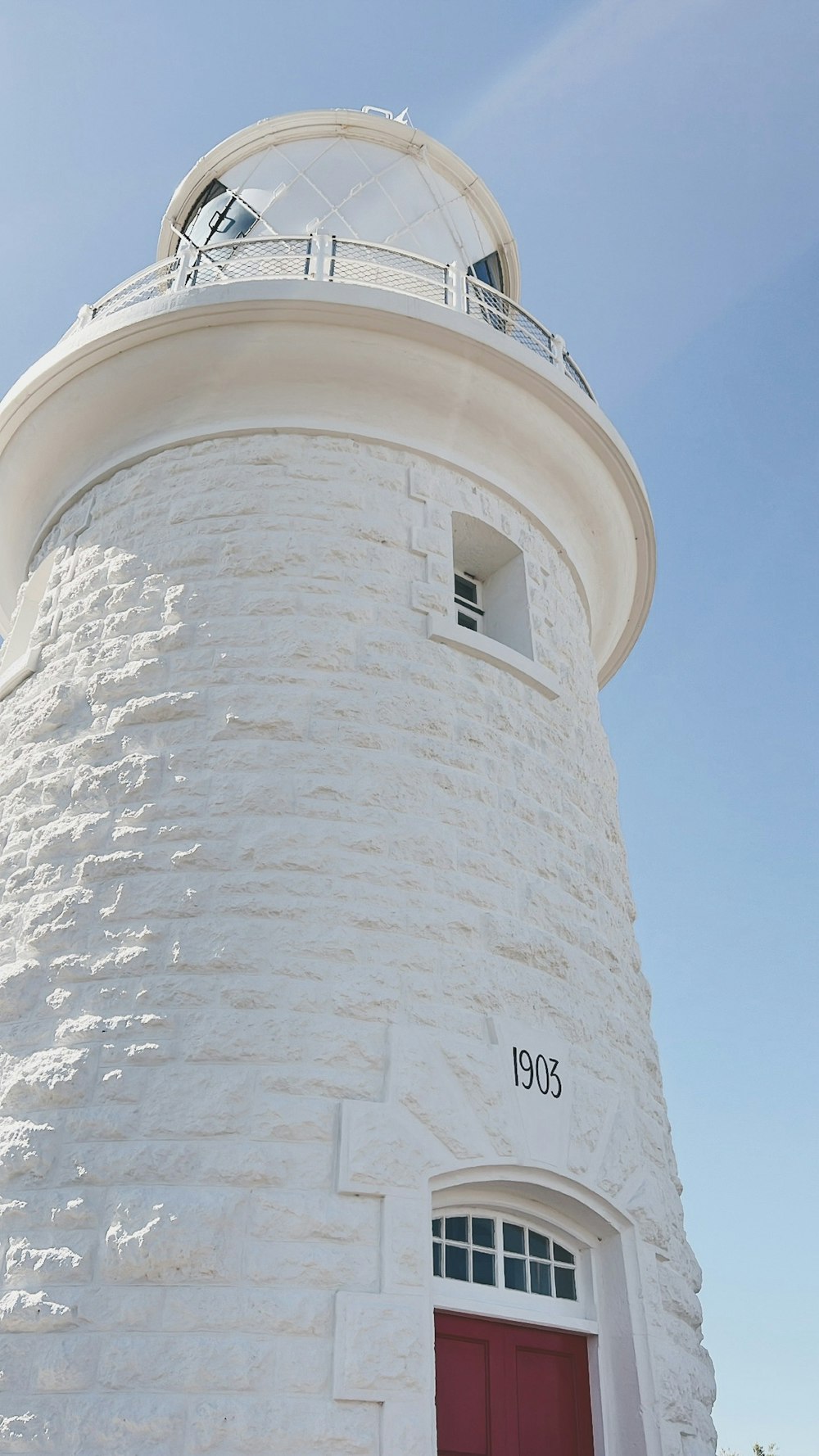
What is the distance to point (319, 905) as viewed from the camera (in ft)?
20.2

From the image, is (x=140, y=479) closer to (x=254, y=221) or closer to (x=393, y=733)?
(x=393, y=733)

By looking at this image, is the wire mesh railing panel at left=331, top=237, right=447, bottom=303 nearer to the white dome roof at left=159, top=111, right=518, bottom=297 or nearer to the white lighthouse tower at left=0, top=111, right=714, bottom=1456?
the white lighthouse tower at left=0, top=111, right=714, bottom=1456

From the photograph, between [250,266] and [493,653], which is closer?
[493,653]

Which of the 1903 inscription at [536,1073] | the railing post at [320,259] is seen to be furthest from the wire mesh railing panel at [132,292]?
→ the 1903 inscription at [536,1073]

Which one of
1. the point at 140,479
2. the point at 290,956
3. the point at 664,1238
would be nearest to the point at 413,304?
the point at 140,479

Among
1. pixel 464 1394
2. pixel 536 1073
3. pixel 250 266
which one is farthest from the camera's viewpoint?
pixel 250 266

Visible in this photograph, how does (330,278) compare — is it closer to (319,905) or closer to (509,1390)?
(319,905)

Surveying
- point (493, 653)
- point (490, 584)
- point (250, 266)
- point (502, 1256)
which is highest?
point (250, 266)

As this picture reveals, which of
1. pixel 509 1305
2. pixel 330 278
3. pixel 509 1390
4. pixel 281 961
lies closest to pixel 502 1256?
pixel 509 1305

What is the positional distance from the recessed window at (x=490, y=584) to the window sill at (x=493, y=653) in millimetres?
249

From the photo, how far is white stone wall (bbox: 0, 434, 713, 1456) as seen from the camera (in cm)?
507

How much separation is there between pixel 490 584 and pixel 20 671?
11.0 feet

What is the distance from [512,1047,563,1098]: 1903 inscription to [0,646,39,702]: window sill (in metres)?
3.98

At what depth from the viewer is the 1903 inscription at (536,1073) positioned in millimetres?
6266
